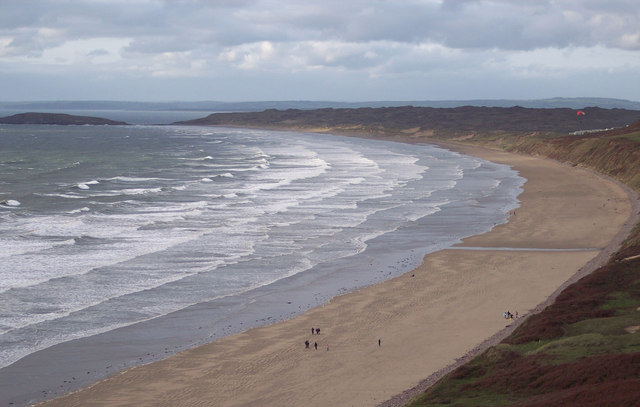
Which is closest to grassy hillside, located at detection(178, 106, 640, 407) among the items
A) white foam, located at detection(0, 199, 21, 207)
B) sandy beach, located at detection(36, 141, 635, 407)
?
sandy beach, located at detection(36, 141, 635, 407)

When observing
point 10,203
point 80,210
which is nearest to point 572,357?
point 80,210

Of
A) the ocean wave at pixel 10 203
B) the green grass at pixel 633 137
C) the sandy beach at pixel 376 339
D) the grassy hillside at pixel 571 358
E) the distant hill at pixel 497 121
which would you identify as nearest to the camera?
the grassy hillside at pixel 571 358

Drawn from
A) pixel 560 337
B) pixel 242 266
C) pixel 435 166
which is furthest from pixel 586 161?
pixel 560 337

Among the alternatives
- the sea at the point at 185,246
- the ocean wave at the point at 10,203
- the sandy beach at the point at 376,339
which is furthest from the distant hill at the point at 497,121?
the sandy beach at the point at 376,339

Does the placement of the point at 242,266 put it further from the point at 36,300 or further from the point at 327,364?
the point at 327,364

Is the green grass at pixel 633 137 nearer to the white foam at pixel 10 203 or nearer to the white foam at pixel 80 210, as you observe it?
the white foam at pixel 80 210

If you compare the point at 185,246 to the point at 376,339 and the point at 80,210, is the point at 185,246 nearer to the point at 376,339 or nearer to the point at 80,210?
the point at 80,210
